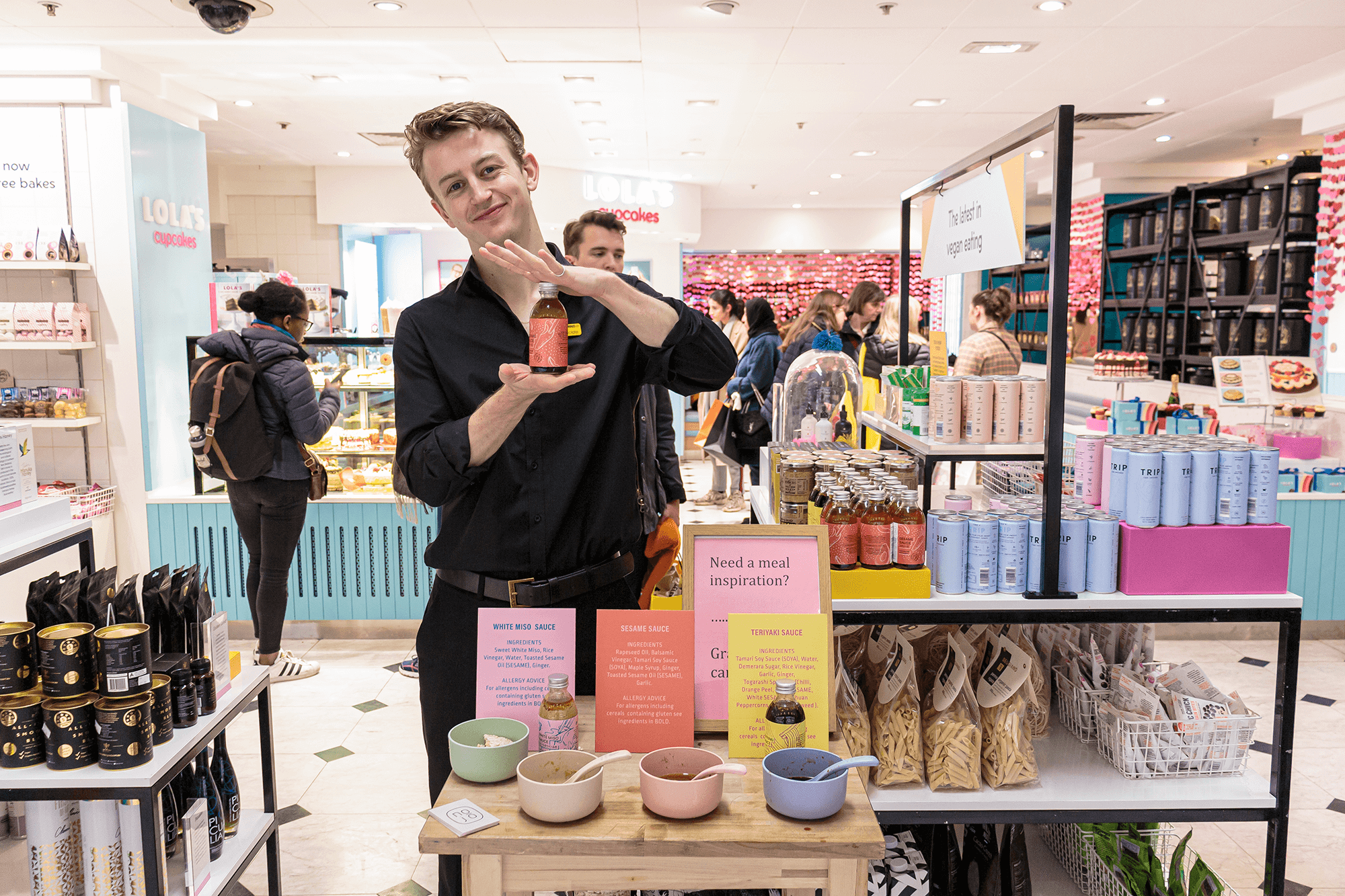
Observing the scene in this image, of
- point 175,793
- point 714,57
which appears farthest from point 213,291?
point 175,793

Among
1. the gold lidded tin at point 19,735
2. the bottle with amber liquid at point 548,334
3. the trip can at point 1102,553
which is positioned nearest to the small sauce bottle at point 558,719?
the bottle with amber liquid at point 548,334

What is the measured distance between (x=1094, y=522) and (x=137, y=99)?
18.4 feet

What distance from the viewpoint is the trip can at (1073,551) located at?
84.1 inches

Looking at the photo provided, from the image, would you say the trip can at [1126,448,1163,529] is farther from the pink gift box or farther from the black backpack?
the black backpack

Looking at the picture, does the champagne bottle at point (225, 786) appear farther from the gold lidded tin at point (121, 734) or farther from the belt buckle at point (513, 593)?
the belt buckle at point (513, 593)

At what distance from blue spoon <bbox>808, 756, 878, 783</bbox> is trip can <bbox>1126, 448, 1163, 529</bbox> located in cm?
118

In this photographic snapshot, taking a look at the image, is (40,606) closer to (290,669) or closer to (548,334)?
(548,334)

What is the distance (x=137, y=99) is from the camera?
210 inches

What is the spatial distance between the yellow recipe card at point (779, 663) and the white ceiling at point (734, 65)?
389cm

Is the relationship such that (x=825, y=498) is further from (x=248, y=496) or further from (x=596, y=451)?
(x=248, y=496)

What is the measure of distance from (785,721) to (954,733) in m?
0.90

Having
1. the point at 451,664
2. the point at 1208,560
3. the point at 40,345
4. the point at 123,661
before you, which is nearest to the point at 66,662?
the point at 123,661

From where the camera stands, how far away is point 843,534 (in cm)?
211

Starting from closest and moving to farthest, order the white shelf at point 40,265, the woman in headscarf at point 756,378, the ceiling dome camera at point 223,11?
the ceiling dome camera at point 223,11, the white shelf at point 40,265, the woman in headscarf at point 756,378
